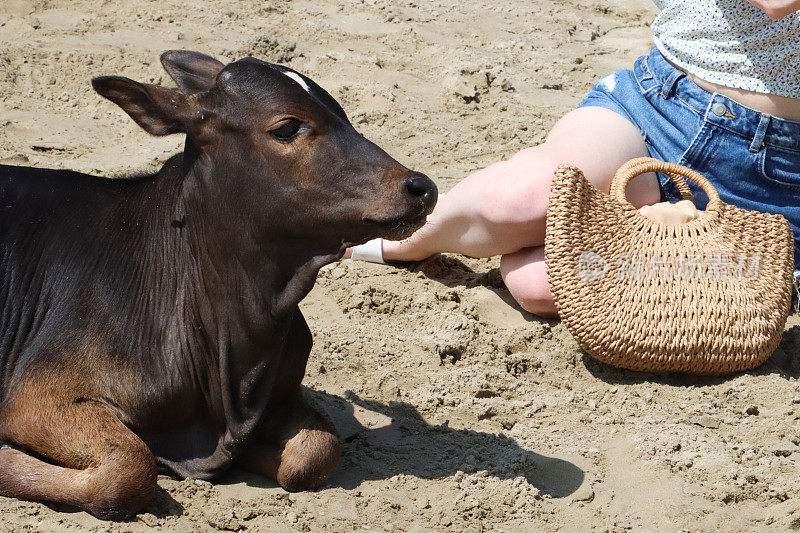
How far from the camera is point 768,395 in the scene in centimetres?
420

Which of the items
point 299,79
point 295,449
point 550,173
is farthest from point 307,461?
point 550,173

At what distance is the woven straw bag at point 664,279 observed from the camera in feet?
13.9

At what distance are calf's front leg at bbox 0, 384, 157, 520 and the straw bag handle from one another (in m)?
2.19

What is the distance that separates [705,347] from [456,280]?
4.44 ft

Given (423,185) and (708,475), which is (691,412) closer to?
(708,475)

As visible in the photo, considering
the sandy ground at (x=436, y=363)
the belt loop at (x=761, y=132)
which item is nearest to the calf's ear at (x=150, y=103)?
the sandy ground at (x=436, y=363)

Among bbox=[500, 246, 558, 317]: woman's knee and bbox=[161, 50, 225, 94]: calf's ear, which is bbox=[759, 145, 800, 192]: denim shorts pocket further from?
bbox=[161, 50, 225, 94]: calf's ear

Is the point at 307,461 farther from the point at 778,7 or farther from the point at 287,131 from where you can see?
the point at 778,7

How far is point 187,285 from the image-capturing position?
3.55 meters

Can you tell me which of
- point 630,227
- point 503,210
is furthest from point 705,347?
point 503,210

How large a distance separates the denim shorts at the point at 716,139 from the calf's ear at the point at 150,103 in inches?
84.6

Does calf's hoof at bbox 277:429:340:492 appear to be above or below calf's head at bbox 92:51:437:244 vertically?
below

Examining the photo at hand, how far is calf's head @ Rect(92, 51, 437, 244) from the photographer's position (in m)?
3.28

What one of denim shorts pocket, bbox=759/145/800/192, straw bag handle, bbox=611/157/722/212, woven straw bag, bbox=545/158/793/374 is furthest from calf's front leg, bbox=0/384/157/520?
denim shorts pocket, bbox=759/145/800/192
